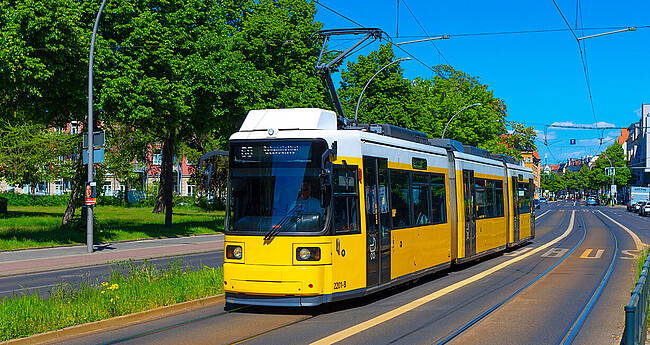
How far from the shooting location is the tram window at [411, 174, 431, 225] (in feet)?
45.2

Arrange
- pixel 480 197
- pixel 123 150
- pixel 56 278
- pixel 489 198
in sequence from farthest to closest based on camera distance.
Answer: pixel 123 150, pixel 489 198, pixel 480 197, pixel 56 278

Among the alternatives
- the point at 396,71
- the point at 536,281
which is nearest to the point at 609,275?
the point at 536,281

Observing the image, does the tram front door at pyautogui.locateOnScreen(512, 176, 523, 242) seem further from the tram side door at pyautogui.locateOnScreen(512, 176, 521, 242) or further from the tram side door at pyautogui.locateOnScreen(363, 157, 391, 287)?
the tram side door at pyautogui.locateOnScreen(363, 157, 391, 287)

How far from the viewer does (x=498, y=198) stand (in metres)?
21.2

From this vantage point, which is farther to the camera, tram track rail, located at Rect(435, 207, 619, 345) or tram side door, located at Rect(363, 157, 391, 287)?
tram side door, located at Rect(363, 157, 391, 287)

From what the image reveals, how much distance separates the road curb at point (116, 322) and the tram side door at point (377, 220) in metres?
2.62

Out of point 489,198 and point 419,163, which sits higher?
point 419,163


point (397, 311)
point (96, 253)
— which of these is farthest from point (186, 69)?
point (397, 311)

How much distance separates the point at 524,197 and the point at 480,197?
7068 millimetres

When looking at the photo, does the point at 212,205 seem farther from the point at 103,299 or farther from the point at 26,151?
the point at 103,299

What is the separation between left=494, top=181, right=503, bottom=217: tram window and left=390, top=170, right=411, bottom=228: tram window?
8.22 meters

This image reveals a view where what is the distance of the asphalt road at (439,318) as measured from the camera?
8.71 meters

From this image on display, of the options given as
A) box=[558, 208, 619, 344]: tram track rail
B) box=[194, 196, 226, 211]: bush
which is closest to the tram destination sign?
box=[558, 208, 619, 344]: tram track rail

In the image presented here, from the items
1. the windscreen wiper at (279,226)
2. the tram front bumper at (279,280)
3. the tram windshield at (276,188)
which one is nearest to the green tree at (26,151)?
the tram windshield at (276,188)
